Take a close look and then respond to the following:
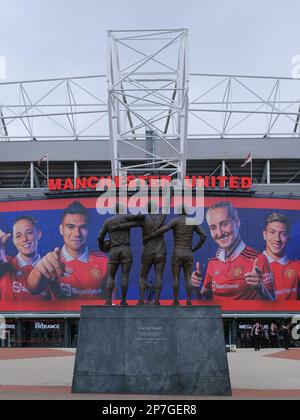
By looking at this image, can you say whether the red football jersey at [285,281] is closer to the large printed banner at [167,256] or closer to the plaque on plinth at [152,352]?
the large printed banner at [167,256]

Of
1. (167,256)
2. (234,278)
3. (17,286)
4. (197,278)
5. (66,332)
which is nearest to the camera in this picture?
(167,256)

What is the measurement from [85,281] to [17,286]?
671 cm

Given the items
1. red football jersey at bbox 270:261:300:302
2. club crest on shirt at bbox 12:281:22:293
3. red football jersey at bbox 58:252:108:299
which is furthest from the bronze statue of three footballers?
club crest on shirt at bbox 12:281:22:293

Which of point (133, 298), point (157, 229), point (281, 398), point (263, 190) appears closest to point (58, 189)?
point (133, 298)

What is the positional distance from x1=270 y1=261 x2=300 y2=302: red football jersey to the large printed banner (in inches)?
3.0

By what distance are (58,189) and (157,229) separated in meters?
47.3

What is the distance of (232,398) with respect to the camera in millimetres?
17422

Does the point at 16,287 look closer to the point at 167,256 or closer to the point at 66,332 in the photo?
the point at 66,332

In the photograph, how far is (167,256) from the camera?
210 feet

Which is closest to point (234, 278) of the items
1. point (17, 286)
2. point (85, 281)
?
point (85, 281)

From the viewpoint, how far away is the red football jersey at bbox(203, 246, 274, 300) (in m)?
64.3

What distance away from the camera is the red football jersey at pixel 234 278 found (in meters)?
64.3

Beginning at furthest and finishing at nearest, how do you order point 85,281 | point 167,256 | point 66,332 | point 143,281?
point 66,332 < point 85,281 < point 167,256 < point 143,281

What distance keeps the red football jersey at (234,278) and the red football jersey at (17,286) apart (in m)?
16.0
